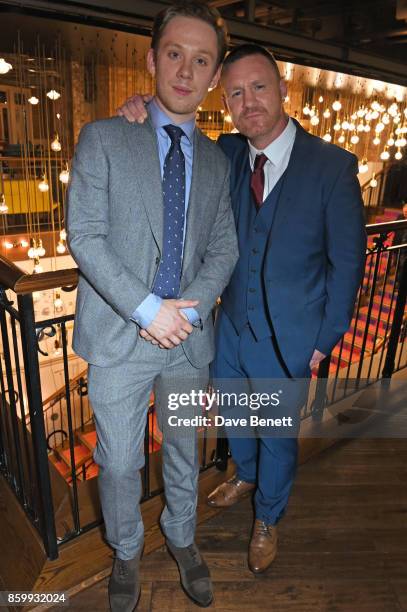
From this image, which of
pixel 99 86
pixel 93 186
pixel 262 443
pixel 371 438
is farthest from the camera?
pixel 99 86

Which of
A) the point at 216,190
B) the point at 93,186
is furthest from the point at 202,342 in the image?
the point at 93,186

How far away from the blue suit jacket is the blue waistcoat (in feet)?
0.12

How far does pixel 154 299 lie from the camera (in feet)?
4.60

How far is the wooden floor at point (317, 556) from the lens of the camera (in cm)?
179

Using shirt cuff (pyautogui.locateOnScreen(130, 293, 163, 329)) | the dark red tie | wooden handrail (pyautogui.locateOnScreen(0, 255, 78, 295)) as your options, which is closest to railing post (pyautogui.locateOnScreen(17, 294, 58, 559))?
wooden handrail (pyautogui.locateOnScreen(0, 255, 78, 295))

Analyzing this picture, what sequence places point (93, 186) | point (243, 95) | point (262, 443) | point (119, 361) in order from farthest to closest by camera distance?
point (262, 443)
point (243, 95)
point (119, 361)
point (93, 186)

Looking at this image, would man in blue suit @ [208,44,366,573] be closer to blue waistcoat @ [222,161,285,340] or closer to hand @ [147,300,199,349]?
blue waistcoat @ [222,161,285,340]

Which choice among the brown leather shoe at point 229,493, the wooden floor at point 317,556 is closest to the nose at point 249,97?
the brown leather shoe at point 229,493

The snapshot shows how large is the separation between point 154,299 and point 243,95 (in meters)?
0.79

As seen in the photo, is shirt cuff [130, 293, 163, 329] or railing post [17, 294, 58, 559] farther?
railing post [17, 294, 58, 559]

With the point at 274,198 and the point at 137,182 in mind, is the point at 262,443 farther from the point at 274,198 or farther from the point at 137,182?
the point at 137,182

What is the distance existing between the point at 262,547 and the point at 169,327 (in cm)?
111

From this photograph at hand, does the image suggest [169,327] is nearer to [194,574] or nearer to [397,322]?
[194,574]

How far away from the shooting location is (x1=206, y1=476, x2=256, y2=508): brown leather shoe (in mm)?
2199
